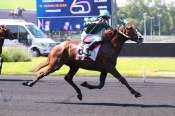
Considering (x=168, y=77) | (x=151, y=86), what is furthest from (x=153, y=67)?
(x=151, y=86)

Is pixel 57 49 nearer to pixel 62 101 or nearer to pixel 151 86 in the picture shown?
pixel 62 101

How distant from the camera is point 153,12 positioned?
117250 millimetres

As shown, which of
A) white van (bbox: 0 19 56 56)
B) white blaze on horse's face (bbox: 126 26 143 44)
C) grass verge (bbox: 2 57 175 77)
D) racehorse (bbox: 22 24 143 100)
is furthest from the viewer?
white van (bbox: 0 19 56 56)

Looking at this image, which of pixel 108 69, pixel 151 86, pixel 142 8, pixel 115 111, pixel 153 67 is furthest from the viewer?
pixel 142 8

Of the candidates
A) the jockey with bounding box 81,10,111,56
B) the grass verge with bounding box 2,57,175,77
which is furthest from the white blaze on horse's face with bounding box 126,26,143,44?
the grass verge with bounding box 2,57,175,77

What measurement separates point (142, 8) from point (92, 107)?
4209 inches

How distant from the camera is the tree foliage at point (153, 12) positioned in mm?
117688

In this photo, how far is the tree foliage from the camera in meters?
118

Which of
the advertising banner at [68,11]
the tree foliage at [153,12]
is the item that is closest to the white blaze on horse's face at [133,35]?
the advertising banner at [68,11]

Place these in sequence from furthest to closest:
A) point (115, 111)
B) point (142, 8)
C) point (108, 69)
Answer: point (142, 8), point (108, 69), point (115, 111)

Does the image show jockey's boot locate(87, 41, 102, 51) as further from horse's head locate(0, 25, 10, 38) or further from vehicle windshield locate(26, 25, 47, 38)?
vehicle windshield locate(26, 25, 47, 38)

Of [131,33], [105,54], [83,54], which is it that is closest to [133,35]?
[131,33]

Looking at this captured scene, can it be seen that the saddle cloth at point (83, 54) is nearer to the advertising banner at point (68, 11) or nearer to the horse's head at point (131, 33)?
the horse's head at point (131, 33)

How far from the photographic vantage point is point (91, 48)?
1535 cm
